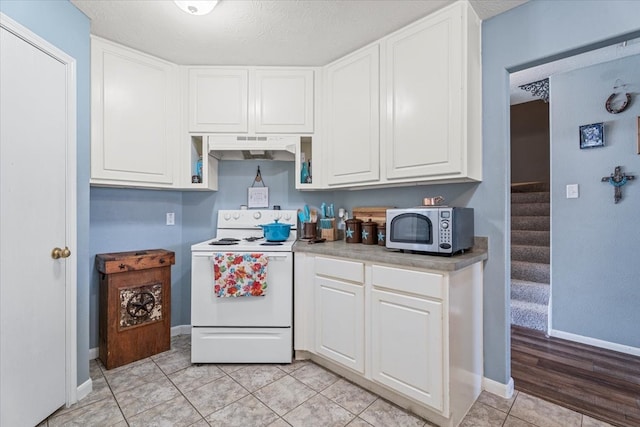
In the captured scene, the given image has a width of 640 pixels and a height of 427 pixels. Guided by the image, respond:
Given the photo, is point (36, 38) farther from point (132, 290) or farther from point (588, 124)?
point (588, 124)

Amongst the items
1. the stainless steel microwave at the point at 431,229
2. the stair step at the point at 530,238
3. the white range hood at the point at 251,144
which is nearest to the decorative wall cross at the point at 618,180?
the stair step at the point at 530,238

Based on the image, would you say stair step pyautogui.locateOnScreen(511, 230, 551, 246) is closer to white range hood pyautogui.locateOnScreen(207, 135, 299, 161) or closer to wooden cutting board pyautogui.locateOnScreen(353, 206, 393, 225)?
wooden cutting board pyautogui.locateOnScreen(353, 206, 393, 225)

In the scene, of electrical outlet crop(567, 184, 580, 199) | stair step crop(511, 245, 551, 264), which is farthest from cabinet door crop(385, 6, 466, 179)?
stair step crop(511, 245, 551, 264)

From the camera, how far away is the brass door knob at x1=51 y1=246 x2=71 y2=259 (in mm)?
1644

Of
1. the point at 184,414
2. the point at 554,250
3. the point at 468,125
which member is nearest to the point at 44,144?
the point at 184,414

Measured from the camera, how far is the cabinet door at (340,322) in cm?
187

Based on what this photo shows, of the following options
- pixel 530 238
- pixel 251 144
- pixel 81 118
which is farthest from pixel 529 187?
pixel 81 118

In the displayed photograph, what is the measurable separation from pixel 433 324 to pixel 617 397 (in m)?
1.36

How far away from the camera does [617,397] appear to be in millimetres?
1793

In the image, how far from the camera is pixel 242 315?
2.13 meters

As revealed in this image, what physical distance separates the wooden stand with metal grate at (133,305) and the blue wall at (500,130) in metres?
2.37

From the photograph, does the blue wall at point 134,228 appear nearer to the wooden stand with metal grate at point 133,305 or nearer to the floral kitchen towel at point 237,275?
the wooden stand with metal grate at point 133,305

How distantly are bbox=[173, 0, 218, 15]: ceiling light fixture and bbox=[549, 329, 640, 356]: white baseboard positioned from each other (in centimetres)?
368

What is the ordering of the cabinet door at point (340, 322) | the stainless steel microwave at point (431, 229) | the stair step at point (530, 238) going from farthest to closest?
1. the stair step at point (530, 238)
2. the cabinet door at point (340, 322)
3. the stainless steel microwave at point (431, 229)
